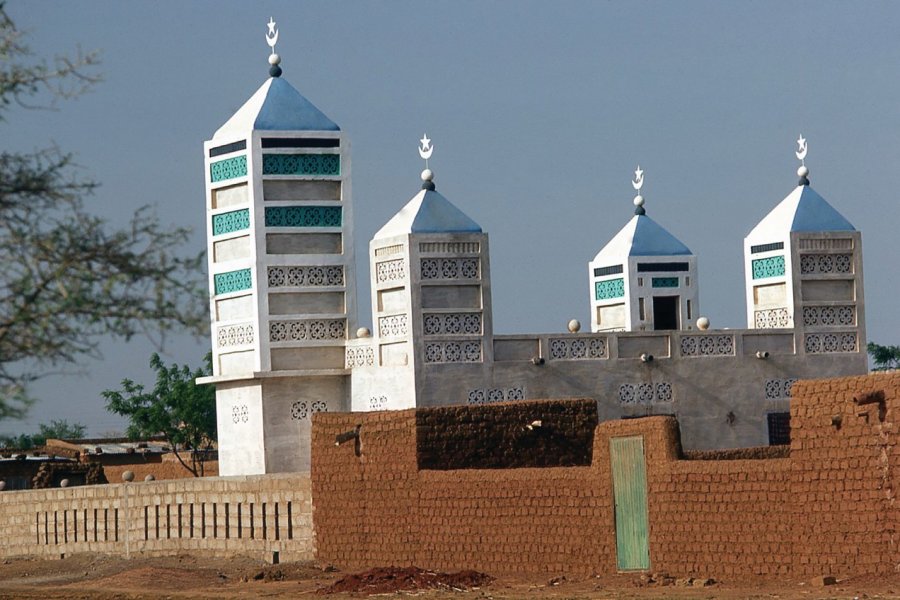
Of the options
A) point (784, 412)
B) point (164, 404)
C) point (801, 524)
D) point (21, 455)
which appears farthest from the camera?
point (164, 404)

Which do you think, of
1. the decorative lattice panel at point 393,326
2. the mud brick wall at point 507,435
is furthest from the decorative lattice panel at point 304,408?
the mud brick wall at point 507,435

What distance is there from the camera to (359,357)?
3198cm

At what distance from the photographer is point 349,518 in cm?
2377

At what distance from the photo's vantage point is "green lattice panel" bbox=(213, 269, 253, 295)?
32562mm

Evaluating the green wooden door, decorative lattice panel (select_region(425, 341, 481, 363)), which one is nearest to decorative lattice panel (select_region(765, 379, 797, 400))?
decorative lattice panel (select_region(425, 341, 481, 363))

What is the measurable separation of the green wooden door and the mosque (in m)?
10.6

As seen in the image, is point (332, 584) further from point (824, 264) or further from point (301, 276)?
point (824, 264)

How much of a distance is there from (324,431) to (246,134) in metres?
9.45

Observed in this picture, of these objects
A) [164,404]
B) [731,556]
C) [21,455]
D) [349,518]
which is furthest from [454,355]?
[164,404]

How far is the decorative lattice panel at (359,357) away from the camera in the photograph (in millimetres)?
31625

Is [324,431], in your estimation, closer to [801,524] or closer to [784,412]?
[801,524]

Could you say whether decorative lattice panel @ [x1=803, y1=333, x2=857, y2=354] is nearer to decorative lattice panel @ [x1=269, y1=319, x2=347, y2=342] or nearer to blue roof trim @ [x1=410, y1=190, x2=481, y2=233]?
blue roof trim @ [x1=410, y1=190, x2=481, y2=233]

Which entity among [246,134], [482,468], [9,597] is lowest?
[9,597]

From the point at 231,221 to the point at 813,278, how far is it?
10.4 metres
